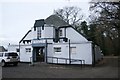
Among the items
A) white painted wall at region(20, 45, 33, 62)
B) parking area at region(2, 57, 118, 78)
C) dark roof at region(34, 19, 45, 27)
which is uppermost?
dark roof at region(34, 19, 45, 27)

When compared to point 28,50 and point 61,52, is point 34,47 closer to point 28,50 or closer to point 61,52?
point 28,50

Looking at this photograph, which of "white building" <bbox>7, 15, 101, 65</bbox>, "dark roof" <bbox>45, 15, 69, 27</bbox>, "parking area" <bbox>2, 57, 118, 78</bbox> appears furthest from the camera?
"dark roof" <bbox>45, 15, 69, 27</bbox>

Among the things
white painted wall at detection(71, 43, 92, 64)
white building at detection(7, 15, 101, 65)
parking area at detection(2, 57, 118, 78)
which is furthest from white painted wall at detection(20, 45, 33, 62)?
parking area at detection(2, 57, 118, 78)

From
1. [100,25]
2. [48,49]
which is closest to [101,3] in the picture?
[100,25]

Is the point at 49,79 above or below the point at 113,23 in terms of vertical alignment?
below

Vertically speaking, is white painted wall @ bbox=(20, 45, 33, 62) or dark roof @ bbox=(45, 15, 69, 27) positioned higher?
dark roof @ bbox=(45, 15, 69, 27)

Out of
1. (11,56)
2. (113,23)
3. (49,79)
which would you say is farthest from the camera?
(113,23)

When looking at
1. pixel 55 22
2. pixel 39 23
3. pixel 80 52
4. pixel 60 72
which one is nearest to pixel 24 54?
pixel 39 23

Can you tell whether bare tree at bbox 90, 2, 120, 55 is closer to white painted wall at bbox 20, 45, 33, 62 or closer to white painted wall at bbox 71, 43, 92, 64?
white painted wall at bbox 71, 43, 92, 64

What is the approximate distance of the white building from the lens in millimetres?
34150

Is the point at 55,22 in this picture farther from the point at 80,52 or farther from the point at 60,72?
the point at 60,72

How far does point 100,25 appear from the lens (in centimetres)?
3462

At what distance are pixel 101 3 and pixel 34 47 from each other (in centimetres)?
1310

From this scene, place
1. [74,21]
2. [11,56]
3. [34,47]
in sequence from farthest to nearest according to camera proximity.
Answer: [74,21] → [34,47] → [11,56]
